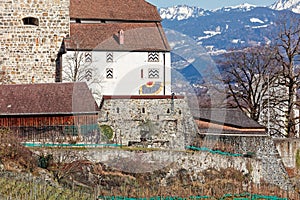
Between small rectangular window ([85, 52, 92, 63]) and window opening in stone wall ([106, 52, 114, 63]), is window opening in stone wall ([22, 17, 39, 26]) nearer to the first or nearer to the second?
small rectangular window ([85, 52, 92, 63])

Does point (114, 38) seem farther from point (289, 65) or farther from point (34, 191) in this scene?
point (34, 191)

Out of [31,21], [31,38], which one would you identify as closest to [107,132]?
[31,38]

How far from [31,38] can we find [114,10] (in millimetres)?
6194

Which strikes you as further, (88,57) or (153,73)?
(153,73)

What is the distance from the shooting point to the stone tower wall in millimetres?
42688

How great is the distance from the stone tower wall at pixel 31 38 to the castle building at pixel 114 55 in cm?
94

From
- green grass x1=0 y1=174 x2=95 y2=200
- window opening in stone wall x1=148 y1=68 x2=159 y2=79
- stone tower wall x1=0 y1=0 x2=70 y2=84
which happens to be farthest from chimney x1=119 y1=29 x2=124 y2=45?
green grass x1=0 y1=174 x2=95 y2=200

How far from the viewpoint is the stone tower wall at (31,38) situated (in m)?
→ 42.7

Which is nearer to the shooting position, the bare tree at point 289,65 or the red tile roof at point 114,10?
the bare tree at point 289,65

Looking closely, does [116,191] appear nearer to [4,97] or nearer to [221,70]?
[4,97]

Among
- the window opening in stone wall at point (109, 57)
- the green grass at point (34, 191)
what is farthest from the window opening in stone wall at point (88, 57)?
the green grass at point (34, 191)

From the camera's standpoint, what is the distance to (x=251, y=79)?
4131 cm

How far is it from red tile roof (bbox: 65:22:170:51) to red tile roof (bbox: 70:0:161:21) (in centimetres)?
77

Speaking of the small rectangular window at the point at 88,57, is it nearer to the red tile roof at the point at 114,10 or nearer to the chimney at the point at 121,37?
the chimney at the point at 121,37
